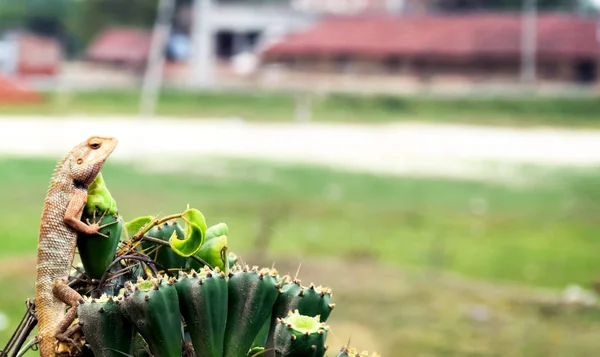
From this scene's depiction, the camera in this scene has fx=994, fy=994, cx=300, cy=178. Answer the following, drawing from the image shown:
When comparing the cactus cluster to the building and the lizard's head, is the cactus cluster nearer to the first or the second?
the lizard's head

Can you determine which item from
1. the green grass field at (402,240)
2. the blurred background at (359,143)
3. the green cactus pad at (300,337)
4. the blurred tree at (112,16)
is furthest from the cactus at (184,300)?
the blurred tree at (112,16)

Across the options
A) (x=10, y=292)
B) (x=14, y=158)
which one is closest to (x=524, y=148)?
(x=14, y=158)

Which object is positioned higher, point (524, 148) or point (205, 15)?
point (205, 15)

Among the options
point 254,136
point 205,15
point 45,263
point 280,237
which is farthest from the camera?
point 205,15

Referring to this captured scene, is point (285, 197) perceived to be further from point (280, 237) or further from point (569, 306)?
point (569, 306)

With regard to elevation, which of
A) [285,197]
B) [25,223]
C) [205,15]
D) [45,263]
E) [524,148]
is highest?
[205,15]

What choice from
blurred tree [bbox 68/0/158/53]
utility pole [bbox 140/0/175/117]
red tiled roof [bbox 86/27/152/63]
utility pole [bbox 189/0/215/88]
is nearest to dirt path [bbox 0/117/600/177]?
utility pole [bbox 140/0/175/117]
